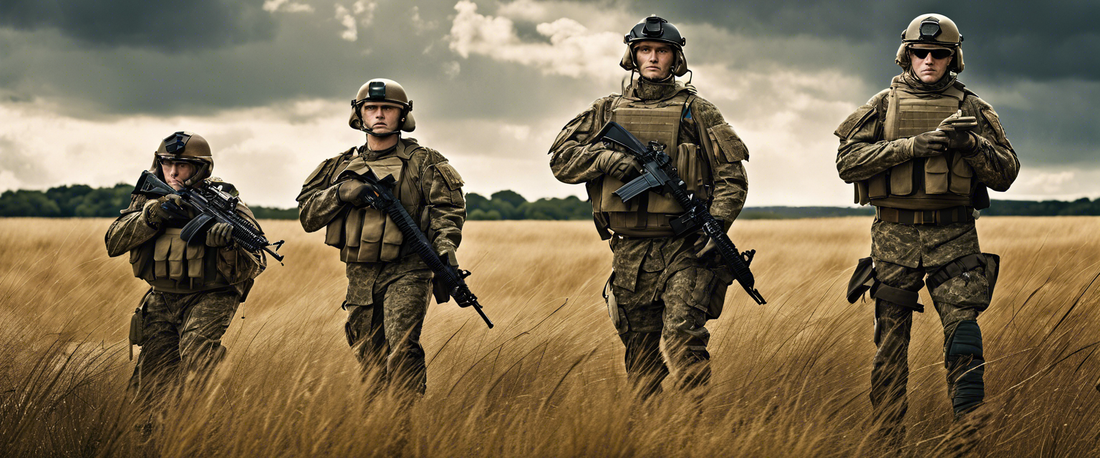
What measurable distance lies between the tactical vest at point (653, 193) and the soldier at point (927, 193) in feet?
2.77

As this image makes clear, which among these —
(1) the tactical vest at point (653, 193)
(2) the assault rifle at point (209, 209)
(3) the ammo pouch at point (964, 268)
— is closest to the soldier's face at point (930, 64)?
(3) the ammo pouch at point (964, 268)

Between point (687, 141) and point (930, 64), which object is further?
point (687, 141)

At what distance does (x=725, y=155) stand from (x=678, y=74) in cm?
64

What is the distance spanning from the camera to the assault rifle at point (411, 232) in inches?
190

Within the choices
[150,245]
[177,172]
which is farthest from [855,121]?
[150,245]

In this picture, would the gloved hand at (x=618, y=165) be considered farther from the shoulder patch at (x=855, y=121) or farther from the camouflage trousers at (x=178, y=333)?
the camouflage trousers at (x=178, y=333)

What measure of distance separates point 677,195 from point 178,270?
10.2ft

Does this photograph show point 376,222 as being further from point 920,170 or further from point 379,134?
point 920,170

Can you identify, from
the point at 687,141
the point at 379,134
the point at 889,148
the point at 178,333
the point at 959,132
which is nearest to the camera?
the point at 959,132

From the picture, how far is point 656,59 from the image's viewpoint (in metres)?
4.85

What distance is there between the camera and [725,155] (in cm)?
470

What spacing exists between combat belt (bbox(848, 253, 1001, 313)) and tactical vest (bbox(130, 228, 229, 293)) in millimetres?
3910

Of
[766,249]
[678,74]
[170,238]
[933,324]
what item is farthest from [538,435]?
[766,249]

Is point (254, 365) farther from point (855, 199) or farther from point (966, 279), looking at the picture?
point (966, 279)
